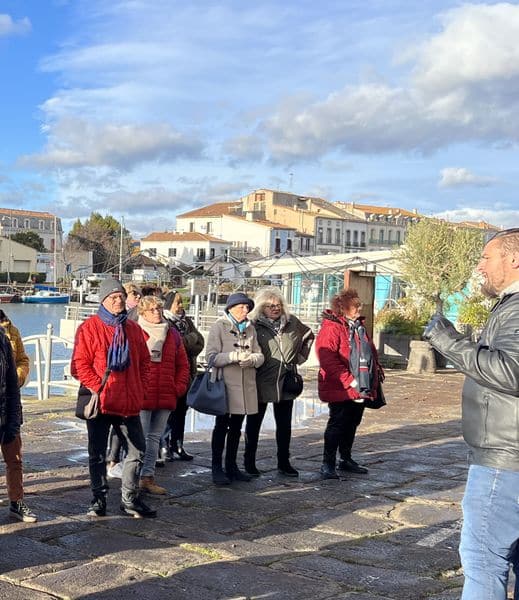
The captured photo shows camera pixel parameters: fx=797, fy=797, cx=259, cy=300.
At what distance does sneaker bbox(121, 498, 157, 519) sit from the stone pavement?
6cm

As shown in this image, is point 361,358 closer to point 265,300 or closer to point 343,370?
point 343,370

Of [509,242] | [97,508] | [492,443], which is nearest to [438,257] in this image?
[97,508]

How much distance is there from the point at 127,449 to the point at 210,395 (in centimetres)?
120

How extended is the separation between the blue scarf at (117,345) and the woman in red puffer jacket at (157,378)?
1.64 feet

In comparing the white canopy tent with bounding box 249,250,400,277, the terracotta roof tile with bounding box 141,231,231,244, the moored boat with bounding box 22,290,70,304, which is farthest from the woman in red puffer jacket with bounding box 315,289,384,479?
the terracotta roof tile with bounding box 141,231,231,244

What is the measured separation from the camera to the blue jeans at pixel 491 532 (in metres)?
3.03

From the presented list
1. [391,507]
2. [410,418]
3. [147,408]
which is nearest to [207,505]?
[147,408]

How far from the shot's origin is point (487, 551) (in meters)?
3.05

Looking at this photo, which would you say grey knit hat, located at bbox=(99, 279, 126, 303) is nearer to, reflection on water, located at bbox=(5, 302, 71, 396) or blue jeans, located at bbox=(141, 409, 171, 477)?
blue jeans, located at bbox=(141, 409, 171, 477)

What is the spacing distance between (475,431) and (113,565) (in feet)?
7.85

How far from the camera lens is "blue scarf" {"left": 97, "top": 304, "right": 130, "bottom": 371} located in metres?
5.46

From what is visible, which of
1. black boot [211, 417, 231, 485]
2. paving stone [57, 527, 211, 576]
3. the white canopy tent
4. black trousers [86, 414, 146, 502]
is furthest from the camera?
the white canopy tent

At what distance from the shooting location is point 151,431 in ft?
20.5

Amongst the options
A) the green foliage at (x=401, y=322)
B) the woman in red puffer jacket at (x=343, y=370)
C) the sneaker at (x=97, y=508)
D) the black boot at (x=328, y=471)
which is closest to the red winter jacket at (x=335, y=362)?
the woman in red puffer jacket at (x=343, y=370)
